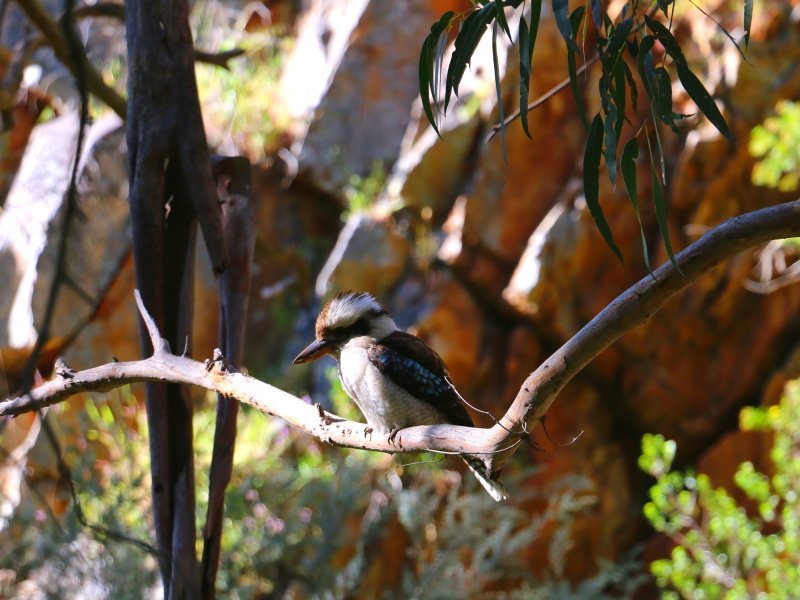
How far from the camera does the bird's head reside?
2.79 m

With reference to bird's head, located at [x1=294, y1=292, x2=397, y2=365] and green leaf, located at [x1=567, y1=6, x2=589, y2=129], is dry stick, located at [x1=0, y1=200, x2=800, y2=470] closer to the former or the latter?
green leaf, located at [x1=567, y1=6, x2=589, y2=129]

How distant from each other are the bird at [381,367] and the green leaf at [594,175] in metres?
1.12

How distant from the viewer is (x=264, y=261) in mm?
6418

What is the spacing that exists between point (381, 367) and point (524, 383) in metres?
1.26

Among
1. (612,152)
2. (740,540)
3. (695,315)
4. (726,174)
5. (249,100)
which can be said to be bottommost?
(612,152)

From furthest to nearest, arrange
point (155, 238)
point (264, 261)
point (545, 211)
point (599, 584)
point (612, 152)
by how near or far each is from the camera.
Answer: point (264, 261) → point (545, 211) → point (599, 584) → point (155, 238) → point (612, 152)

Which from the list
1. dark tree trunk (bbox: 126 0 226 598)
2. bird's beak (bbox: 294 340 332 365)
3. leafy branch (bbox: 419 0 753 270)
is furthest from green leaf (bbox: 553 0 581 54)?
bird's beak (bbox: 294 340 332 365)

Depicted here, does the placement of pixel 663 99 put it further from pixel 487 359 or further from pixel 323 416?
pixel 487 359

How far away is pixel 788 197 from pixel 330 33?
3420mm

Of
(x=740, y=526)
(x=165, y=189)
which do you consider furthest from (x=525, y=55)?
(x=740, y=526)

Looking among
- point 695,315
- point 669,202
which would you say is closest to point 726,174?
point 669,202

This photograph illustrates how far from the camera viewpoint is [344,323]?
2805 millimetres

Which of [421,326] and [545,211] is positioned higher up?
[545,211]

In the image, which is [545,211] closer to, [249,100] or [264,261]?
[264,261]
